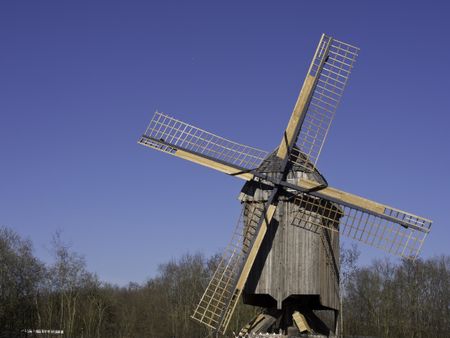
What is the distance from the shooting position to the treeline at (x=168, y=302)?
131ft

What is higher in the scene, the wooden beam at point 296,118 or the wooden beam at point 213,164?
the wooden beam at point 296,118

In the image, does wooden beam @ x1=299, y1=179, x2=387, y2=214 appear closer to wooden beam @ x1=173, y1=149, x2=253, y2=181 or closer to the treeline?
wooden beam @ x1=173, y1=149, x2=253, y2=181

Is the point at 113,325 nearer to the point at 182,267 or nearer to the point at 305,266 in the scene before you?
the point at 182,267

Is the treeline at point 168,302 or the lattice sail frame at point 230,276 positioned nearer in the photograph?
the lattice sail frame at point 230,276

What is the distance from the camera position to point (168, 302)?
2229 inches

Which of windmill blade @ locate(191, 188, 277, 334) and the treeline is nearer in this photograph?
windmill blade @ locate(191, 188, 277, 334)

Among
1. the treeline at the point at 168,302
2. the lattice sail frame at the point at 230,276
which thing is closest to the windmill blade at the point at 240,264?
the lattice sail frame at the point at 230,276

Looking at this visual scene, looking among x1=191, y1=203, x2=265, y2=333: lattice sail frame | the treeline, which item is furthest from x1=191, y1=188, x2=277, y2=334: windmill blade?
the treeline

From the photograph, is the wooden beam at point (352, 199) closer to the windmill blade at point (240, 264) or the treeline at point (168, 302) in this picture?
the windmill blade at point (240, 264)

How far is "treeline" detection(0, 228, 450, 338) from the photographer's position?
131ft

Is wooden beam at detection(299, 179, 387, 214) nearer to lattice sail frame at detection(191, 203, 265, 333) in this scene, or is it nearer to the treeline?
lattice sail frame at detection(191, 203, 265, 333)

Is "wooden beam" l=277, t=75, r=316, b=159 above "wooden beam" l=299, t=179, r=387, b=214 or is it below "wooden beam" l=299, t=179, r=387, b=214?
above

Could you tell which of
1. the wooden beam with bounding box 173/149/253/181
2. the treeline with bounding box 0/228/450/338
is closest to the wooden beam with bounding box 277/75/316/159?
the wooden beam with bounding box 173/149/253/181

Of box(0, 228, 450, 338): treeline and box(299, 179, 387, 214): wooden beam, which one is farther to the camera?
box(0, 228, 450, 338): treeline
